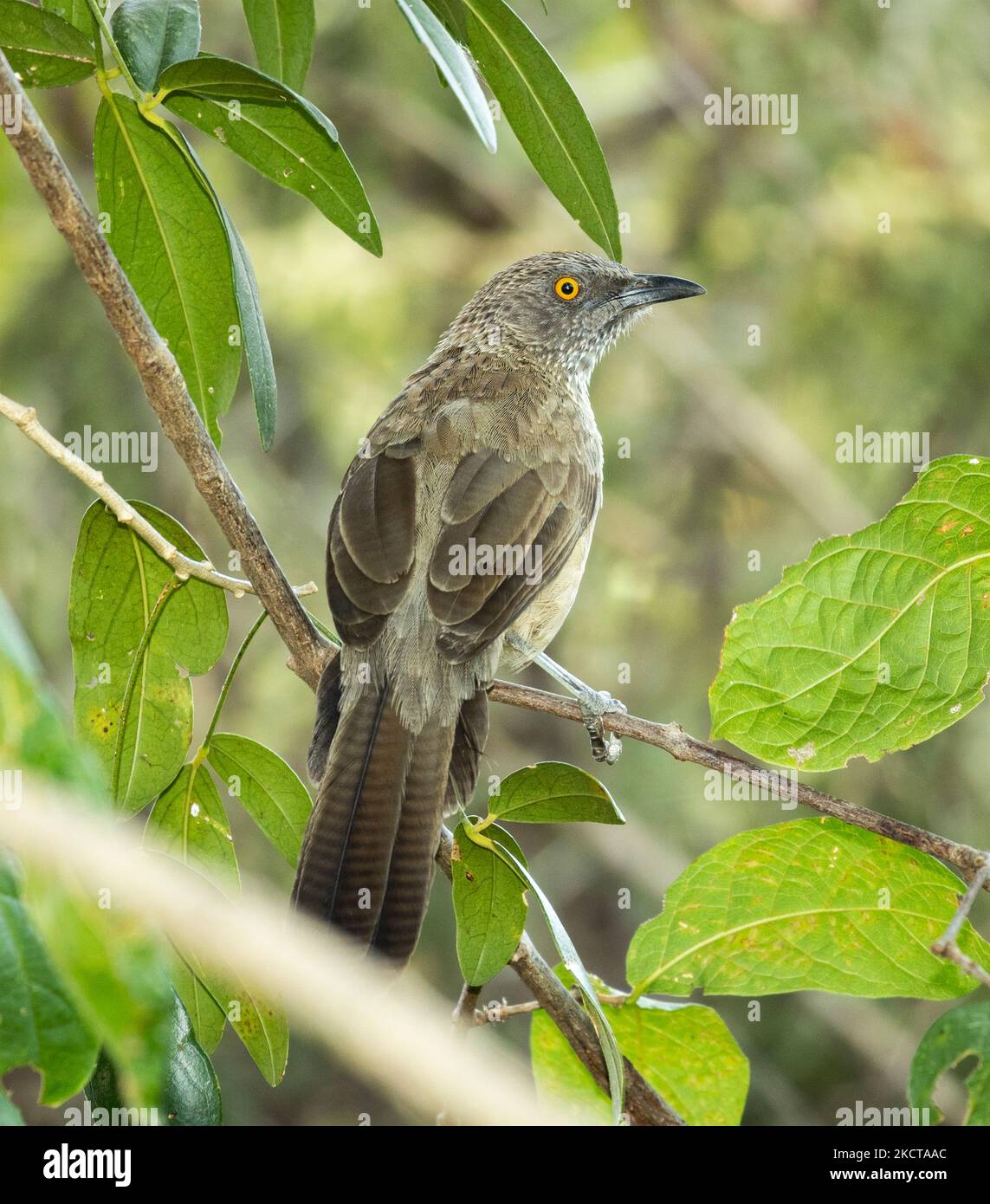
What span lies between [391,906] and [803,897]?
0.84 m

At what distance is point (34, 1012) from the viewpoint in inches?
55.6

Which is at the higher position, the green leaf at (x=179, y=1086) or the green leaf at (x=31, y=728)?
the green leaf at (x=31, y=728)

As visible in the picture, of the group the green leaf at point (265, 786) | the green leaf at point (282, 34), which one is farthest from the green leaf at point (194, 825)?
the green leaf at point (282, 34)

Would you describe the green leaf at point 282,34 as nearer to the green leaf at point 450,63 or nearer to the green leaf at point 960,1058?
the green leaf at point 450,63

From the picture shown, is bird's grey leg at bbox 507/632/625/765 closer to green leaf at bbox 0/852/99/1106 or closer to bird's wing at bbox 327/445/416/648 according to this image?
bird's wing at bbox 327/445/416/648

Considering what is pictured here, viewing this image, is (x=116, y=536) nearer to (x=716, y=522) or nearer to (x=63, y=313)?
(x=63, y=313)

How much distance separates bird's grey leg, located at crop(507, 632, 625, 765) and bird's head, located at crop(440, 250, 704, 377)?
143 cm

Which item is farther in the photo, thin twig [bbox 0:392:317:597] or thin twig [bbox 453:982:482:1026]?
thin twig [bbox 453:982:482:1026]

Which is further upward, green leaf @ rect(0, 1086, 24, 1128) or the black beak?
the black beak

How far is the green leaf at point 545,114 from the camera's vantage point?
242 centimetres

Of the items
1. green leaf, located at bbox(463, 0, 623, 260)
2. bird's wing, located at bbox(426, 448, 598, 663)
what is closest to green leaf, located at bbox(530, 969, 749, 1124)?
bird's wing, located at bbox(426, 448, 598, 663)

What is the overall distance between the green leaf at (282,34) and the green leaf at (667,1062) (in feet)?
6.69

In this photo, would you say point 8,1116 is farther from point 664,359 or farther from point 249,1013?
point 664,359

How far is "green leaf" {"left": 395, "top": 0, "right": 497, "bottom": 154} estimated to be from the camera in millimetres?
2184
